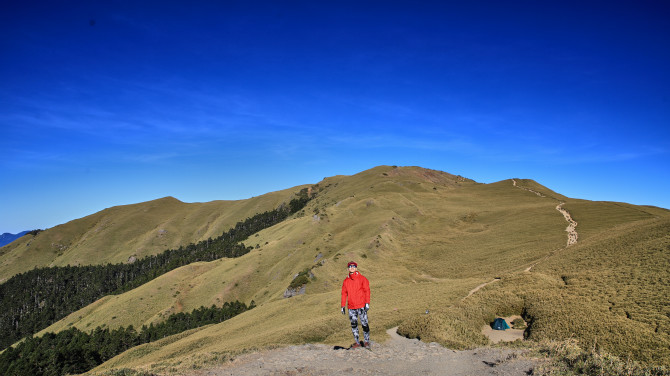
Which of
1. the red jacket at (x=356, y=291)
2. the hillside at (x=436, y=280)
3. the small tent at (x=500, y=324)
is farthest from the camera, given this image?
the small tent at (x=500, y=324)

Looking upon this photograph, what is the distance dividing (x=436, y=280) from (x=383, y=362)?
50.8 metres

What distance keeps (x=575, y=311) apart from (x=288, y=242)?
326 feet

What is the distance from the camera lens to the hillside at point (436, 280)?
24.6 meters

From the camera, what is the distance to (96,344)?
93562 mm

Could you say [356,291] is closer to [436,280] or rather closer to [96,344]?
[436,280]

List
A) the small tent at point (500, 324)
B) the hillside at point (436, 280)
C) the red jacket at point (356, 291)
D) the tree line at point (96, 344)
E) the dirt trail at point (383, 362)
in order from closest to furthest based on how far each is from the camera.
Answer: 1. the dirt trail at point (383, 362)
2. the red jacket at point (356, 291)
3. the hillside at point (436, 280)
4. the small tent at point (500, 324)
5. the tree line at point (96, 344)

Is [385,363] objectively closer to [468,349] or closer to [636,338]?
[468,349]

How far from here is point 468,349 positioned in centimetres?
2016

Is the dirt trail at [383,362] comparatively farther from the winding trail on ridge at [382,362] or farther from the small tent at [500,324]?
the small tent at [500,324]

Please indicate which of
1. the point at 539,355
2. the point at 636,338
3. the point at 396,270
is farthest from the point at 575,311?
the point at 396,270

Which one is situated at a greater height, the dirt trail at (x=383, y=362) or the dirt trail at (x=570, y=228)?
the dirt trail at (x=570, y=228)

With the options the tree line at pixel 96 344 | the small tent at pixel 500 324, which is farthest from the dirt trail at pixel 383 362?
the tree line at pixel 96 344

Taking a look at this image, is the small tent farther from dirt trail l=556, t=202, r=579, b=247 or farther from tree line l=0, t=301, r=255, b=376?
tree line l=0, t=301, r=255, b=376

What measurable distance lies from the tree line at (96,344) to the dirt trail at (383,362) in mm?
78690
